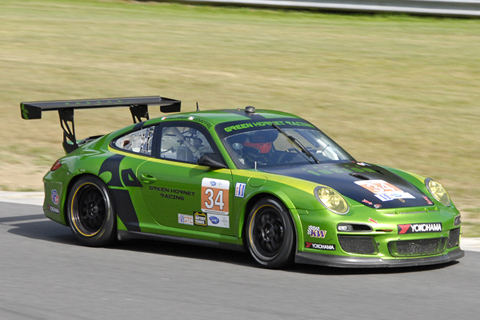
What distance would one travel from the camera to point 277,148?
25.4 ft

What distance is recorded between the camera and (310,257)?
22.4ft

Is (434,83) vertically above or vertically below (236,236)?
above

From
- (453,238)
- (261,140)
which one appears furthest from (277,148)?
(453,238)

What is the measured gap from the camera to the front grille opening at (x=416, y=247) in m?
6.85

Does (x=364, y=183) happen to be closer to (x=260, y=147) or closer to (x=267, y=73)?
(x=260, y=147)

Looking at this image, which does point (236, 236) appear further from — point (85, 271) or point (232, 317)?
point (232, 317)

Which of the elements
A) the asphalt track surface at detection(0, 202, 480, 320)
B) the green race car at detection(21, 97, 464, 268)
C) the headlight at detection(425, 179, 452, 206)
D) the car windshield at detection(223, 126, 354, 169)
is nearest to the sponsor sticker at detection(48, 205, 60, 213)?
the green race car at detection(21, 97, 464, 268)

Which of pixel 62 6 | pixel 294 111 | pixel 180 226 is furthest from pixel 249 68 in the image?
pixel 180 226

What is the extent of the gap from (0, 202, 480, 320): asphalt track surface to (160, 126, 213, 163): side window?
2.88ft

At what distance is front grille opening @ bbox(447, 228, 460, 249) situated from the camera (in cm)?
724

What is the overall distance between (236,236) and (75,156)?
7.13 feet

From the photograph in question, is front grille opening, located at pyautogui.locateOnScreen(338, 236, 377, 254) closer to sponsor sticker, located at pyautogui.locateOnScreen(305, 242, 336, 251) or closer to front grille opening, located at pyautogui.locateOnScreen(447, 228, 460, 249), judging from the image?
sponsor sticker, located at pyautogui.locateOnScreen(305, 242, 336, 251)

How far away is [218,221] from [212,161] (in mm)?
508

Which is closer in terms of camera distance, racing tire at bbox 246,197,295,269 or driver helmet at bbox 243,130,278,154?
racing tire at bbox 246,197,295,269
